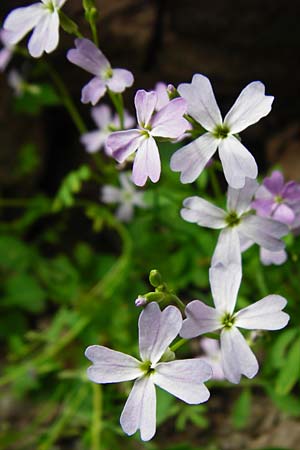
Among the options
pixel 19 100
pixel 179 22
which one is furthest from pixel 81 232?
pixel 179 22

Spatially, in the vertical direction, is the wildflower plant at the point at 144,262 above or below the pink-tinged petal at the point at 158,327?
above

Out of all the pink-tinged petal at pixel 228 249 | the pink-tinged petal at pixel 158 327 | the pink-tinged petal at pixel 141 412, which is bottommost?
the pink-tinged petal at pixel 141 412

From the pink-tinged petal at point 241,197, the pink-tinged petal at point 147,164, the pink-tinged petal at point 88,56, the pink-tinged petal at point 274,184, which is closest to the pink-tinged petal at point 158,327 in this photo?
the pink-tinged petal at point 147,164

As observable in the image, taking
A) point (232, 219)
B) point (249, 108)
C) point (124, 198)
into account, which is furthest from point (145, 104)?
point (124, 198)

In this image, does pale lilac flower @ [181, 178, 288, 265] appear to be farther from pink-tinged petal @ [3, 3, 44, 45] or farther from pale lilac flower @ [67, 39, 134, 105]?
pink-tinged petal @ [3, 3, 44, 45]

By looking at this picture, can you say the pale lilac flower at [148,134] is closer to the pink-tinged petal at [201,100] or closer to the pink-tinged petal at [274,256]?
the pink-tinged petal at [201,100]

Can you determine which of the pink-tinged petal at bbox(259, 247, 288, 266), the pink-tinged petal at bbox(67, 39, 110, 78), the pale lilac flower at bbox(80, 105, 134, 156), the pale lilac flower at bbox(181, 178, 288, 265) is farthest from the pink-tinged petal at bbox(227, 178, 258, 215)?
the pale lilac flower at bbox(80, 105, 134, 156)
